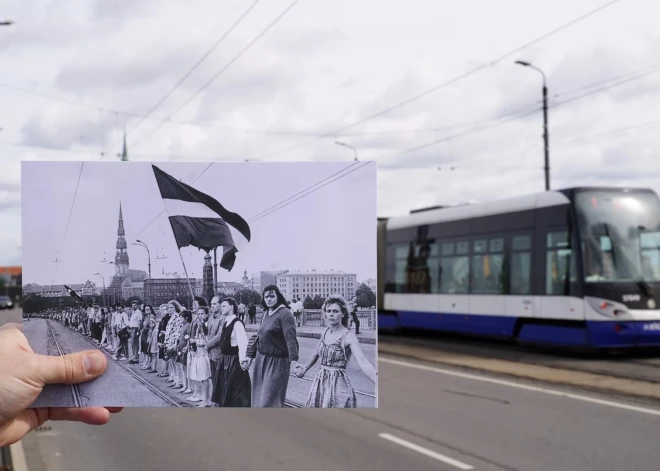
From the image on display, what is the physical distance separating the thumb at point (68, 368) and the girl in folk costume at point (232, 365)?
1.20ft

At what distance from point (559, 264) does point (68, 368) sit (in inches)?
606

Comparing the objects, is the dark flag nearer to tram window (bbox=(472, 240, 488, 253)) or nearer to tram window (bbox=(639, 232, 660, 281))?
tram window (bbox=(639, 232, 660, 281))

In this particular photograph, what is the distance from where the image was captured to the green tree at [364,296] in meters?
2.35

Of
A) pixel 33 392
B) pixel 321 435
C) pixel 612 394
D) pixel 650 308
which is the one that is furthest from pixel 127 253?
pixel 650 308

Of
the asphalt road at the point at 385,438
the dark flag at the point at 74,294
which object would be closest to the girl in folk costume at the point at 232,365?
the dark flag at the point at 74,294

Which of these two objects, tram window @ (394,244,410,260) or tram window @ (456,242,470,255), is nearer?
tram window @ (456,242,470,255)

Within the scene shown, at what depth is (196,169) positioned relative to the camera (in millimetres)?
2408

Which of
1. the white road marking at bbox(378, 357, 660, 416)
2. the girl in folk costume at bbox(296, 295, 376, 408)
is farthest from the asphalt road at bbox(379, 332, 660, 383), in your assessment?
the girl in folk costume at bbox(296, 295, 376, 408)

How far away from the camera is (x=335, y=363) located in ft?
7.82

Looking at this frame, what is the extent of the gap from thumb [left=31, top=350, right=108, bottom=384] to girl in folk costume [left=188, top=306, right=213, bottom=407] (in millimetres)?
282

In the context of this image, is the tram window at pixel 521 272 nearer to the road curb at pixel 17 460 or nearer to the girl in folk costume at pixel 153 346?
the road curb at pixel 17 460

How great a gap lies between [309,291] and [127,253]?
1.84 ft

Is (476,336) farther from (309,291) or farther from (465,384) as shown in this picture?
(309,291)

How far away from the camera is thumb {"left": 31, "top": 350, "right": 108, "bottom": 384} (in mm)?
2416
